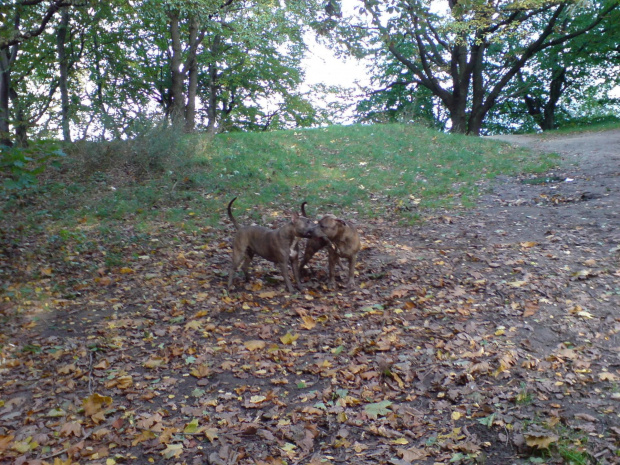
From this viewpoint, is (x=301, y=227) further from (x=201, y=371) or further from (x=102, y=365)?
(x=102, y=365)

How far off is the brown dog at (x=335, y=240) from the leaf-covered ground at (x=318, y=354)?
1.06 ft

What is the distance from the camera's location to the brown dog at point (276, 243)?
6742 mm

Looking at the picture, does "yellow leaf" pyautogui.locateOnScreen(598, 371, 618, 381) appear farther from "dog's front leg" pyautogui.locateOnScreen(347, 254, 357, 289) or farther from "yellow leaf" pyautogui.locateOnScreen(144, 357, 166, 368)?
"yellow leaf" pyautogui.locateOnScreen(144, 357, 166, 368)

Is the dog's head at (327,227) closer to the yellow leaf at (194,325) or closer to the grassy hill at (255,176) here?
the yellow leaf at (194,325)

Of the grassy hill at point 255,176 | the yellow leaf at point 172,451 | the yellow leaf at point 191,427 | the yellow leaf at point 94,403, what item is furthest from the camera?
the grassy hill at point 255,176

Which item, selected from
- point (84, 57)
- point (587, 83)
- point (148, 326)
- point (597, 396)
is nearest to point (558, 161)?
point (597, 396)

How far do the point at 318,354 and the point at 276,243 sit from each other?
6.67ft

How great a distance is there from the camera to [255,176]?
1286cm

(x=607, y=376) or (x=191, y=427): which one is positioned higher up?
(x=607, y=376)

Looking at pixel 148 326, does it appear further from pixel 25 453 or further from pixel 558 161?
pixel 558 161

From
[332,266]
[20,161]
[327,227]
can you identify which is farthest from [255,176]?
[20,161]

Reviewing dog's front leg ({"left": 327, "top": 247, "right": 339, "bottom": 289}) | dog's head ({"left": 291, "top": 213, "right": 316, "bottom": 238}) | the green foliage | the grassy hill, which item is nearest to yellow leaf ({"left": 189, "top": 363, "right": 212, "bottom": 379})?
dog's head ({"left": 291, "top": 213, "right": 316, "bottom": 238})

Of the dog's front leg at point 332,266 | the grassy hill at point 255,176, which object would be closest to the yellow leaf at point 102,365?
the dog's front leg at point 332,266

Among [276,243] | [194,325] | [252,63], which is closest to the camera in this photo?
[194,325]
